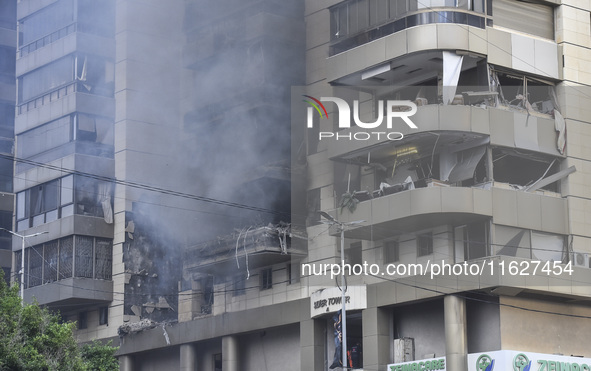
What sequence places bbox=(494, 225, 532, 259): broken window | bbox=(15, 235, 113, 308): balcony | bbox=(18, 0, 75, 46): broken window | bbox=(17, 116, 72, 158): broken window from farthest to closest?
1. bbox=(18, 0, 75, 46): broken window
2. bbox=(17, 116, 72, 158): broken window
3. bbox=(15, 235, 113, 308): balcony
4. bbox=(494, 225, 532, 259): broken window

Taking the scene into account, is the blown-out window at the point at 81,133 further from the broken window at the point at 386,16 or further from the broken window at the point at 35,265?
the broken window at the point at 386,16

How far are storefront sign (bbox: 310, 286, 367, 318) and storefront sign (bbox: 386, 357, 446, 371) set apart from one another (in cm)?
314

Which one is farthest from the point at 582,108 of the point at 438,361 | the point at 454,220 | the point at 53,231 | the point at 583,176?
the point at 53,231

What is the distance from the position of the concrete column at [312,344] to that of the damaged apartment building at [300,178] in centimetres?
9

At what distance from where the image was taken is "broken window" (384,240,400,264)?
51.5m

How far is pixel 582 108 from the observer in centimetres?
5159

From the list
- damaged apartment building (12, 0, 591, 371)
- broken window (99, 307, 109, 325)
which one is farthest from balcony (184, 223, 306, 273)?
broken window (99, 307, 109, 325)

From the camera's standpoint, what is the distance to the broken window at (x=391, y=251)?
51500 millimetres

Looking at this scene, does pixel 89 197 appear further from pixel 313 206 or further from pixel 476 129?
pixel 476 129

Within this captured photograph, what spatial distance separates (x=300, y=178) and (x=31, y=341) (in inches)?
745

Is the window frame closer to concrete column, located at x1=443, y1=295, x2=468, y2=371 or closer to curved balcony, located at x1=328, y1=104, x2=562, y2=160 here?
curved balcony, located at x1=328, y1=104, x2=562, y2=160

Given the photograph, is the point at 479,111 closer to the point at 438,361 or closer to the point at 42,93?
the point at 438,361

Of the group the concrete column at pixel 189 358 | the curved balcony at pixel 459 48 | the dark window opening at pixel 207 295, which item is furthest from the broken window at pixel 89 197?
the curved balcony at pixel 459 48

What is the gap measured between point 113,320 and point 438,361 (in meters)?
21.5
